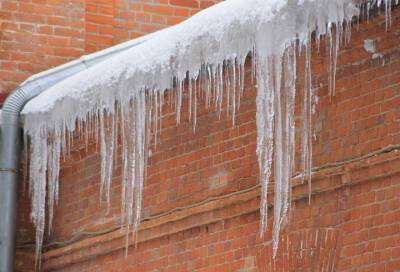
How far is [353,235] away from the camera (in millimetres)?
6980

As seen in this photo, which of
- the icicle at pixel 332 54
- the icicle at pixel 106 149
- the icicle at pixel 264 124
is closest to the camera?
the icicle at pixel 332 54

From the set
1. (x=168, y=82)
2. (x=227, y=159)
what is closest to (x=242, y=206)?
(x=227, y=159)

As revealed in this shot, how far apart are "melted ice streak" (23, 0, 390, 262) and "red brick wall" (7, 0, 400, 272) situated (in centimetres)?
10

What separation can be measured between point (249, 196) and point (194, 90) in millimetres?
946

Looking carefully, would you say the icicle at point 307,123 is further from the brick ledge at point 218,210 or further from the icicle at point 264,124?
the icicle at point 264,124

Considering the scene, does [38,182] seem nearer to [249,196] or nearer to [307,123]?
[249,196]

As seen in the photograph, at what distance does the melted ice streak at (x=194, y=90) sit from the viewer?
719 centimetres

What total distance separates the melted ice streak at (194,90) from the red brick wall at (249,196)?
0.10 meters

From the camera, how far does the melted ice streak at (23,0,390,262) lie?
7188 mm

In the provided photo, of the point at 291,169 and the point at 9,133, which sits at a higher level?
the point at 9,133

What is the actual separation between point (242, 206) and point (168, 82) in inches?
39.9

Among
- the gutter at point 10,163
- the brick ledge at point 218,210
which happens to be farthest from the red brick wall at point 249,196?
the gutter at point 10,163

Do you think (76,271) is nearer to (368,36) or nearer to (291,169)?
(291,169)

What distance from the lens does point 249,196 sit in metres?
7.73
